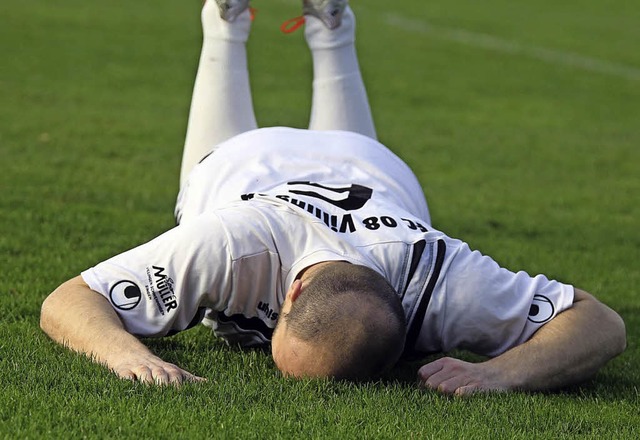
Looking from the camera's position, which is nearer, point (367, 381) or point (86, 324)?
point (367, 381)

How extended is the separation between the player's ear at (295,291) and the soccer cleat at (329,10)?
2.89 meters

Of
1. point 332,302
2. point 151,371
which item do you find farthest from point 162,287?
point 332,302

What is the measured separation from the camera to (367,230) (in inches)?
187

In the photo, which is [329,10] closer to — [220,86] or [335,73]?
[335,73]

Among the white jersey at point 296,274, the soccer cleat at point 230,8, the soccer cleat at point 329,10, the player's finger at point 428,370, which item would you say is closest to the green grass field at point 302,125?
the player's finger at point 428,370

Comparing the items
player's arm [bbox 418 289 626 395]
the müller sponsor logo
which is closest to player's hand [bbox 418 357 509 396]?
player's arm [bbox 418 289 626 395]

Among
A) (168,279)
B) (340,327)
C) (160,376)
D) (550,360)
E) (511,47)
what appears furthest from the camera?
(511,47)

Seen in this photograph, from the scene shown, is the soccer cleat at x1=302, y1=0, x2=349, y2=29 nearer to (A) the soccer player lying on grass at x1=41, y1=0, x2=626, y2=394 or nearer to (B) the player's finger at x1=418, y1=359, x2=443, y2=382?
(A) the soccer player lying on grass at x1=41, y1=0, x2=626, y2=394

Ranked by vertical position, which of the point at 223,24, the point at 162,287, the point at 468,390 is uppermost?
the point at 223,24

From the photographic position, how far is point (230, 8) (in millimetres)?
6688

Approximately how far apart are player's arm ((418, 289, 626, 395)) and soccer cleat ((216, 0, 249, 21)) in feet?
9.33

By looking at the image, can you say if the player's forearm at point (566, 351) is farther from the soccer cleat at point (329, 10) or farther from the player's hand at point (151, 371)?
the soccer cleat at point (329, 10)

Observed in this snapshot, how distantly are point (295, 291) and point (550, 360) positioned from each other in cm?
108

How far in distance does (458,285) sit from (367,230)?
1.42ft
